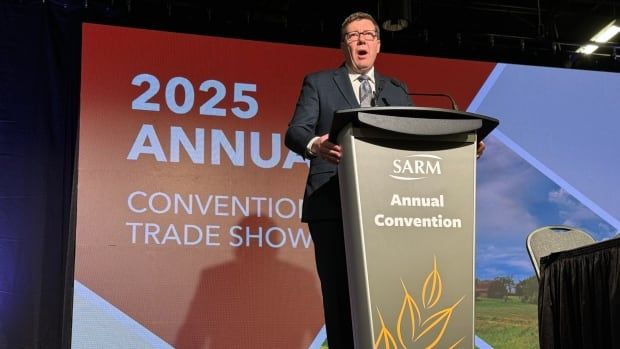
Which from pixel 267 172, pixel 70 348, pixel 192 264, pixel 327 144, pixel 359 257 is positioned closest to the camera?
pixel 359 257

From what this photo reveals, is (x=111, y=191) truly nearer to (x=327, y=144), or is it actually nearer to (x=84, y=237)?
(x=84, y=237)

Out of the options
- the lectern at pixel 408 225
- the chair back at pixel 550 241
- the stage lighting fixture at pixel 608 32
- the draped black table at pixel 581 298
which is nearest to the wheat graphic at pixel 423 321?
the lectern at pixel 408 225

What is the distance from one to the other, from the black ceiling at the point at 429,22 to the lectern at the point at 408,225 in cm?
303

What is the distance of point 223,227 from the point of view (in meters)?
4.10

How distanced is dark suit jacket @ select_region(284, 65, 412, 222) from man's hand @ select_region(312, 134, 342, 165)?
0.47ft

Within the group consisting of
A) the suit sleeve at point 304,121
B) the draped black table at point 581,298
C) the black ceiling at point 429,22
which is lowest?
the draped black table at point 581,298

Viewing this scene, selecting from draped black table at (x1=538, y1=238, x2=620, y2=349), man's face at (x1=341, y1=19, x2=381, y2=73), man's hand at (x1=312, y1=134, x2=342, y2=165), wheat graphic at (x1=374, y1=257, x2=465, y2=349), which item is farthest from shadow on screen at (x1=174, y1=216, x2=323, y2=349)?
wheat graphic at (x1=374, y1=257, x2=465, y2=349)

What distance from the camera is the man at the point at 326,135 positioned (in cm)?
204

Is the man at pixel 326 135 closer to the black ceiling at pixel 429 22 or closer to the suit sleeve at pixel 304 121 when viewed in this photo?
the suit sleeve at pixel 304 121

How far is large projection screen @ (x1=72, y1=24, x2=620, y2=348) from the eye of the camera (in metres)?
3.90

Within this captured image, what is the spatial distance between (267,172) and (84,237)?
1082 mm

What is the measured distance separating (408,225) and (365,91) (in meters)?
0.62

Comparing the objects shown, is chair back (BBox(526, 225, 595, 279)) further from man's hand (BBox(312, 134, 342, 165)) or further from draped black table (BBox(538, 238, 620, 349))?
man's hand (BBox(312, 134, 342, 165))

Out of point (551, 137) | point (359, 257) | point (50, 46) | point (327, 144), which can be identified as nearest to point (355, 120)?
point (327, 144)
